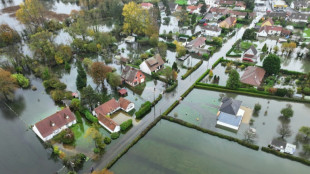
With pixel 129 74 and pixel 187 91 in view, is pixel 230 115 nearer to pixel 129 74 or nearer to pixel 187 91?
pixel 187 91

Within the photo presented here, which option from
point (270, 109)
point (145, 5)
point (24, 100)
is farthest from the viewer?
point (145, 5)

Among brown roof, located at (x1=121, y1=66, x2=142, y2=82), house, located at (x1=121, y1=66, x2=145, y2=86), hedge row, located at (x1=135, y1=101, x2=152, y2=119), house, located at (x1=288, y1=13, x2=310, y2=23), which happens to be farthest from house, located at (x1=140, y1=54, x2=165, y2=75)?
house, located at (x1=288, y1=13, x2=310, y2=23)

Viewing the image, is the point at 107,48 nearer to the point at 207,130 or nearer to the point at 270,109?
the point at 207,130

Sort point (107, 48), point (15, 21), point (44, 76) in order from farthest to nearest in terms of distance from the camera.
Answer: point (15, 21)
point (107, 48)
point (44, 76)

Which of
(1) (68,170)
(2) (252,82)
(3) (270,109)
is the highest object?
(2) (252,82)

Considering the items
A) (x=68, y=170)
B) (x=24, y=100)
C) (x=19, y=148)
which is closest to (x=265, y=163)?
(x=68, y=170)

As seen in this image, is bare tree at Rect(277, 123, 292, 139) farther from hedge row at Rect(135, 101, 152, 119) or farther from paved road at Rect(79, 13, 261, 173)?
hedge row at Rect(135, 101, 152, 119)
